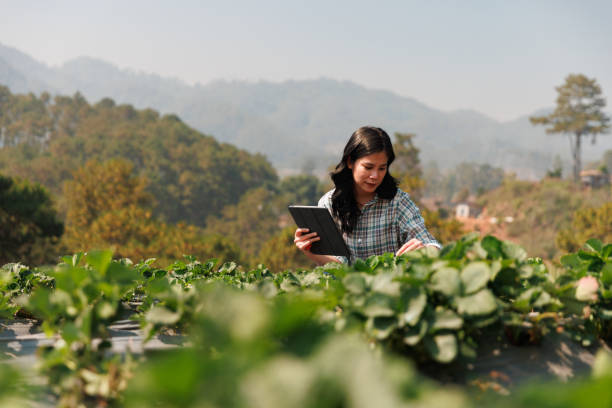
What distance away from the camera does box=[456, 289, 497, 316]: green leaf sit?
1036 mm

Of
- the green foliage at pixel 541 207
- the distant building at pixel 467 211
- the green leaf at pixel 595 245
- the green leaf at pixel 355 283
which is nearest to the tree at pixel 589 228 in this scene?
the green foliage at pixel 541 207

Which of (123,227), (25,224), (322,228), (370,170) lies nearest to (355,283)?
(322,228)

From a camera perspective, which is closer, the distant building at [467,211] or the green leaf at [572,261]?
the green leaf at [572,261]

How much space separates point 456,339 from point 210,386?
653 mm

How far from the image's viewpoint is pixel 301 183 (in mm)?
57438

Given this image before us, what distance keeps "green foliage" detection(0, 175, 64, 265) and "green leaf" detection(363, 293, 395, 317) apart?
1951 cm

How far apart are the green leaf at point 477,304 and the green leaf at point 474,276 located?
2 centimetres

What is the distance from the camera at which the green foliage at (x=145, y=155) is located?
43188 mm

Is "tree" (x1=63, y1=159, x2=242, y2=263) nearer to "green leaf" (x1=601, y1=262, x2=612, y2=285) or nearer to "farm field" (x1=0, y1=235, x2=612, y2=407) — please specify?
"farm field" (x1=0, y1=235, x2=612, y2=407)

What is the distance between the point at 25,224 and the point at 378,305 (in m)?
20.5

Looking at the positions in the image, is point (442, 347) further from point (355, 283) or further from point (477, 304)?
point (355, 283)

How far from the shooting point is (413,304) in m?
1.05

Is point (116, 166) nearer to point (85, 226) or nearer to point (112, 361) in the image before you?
point (85, 226)

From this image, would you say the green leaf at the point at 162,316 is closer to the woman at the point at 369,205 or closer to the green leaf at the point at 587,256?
the green leaf at the point at 587,256
